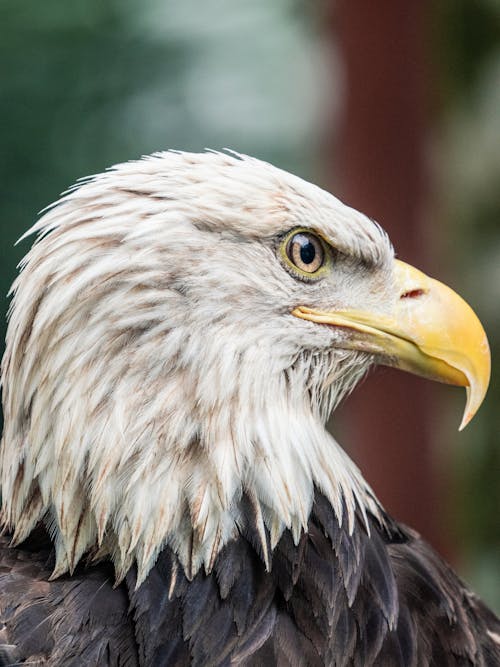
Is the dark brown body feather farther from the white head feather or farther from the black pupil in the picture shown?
the black pupil

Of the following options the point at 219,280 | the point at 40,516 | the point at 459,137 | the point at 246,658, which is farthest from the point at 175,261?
the point at 459,137

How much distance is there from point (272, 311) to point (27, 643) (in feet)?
2.42

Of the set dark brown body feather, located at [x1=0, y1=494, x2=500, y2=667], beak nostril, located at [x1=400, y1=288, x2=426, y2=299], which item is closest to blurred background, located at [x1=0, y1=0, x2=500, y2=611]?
beak nostril, located at [x1=400, y1=288, x2=426, y2=299]

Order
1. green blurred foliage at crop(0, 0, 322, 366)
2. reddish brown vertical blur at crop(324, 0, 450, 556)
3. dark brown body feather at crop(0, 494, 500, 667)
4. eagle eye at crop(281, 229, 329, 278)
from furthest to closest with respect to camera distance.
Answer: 1. green blurred foliage at crop(0, 0, 322, 366)
2. reddish brown vertical blur at crop(324, 0, 450, 556)
3. eagle eye at crop(281, 229, 329, 278)
4. dark brown body feather at crop(0, 494, 500, 667)

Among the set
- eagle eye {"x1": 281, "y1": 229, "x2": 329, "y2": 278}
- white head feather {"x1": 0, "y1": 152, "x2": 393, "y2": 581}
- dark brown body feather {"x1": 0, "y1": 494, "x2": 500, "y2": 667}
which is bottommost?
dark brown body feather {"x1": 0, "y1": 494, "x2": 500, "y2": 667}

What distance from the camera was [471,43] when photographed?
425 cm

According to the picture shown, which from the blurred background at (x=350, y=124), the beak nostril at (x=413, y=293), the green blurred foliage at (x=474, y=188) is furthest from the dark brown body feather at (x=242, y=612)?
the green blurred foliage at (x=474, y=188)

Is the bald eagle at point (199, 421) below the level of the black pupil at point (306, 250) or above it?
below

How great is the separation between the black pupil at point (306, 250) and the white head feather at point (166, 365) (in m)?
0.03

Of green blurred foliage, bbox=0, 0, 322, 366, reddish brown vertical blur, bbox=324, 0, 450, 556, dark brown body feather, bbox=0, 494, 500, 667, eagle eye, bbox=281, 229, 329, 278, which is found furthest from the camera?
green blurred foliage, bbox=0, 0, 322, 366

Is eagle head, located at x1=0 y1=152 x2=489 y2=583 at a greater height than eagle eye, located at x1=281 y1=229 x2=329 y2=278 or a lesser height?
lesser

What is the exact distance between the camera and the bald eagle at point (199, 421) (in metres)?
1.76

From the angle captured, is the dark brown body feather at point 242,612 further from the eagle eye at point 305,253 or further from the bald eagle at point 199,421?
the eagle eye at point 305,253

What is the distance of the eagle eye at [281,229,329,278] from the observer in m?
1.88
